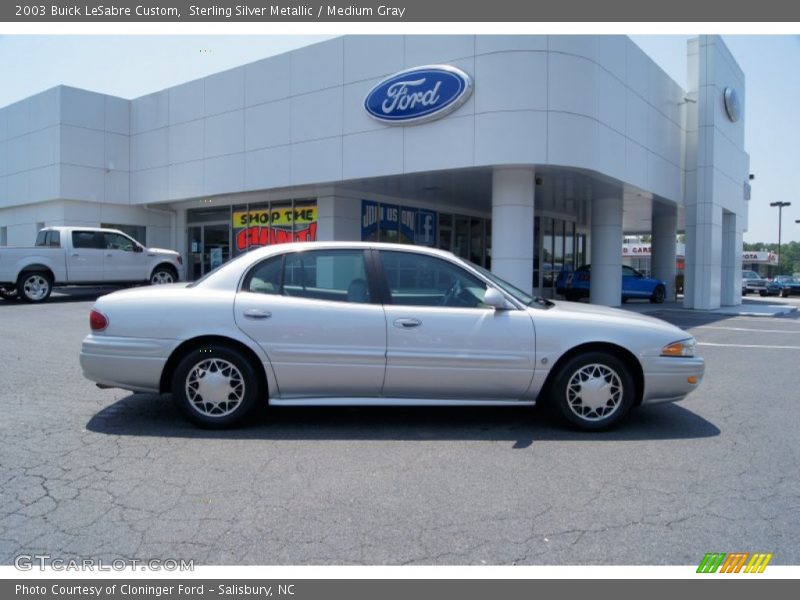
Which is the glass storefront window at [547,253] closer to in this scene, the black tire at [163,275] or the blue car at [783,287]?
the black tire at [163,275]

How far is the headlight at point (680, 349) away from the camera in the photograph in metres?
5.20

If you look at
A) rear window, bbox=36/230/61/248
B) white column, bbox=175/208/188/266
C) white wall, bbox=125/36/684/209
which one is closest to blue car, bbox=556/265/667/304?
white wall, bbox=125/36/684/209

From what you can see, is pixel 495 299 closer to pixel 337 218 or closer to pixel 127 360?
pixel 127 360

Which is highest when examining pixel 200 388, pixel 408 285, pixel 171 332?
pixel 408 285

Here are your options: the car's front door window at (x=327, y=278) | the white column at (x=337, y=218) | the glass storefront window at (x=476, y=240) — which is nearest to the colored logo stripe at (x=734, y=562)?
the car's front door window at (x=327, y=278)

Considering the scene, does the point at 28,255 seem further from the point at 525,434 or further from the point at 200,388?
the point at 525,434

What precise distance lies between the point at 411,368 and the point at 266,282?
143 cm

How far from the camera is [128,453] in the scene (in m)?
4.49

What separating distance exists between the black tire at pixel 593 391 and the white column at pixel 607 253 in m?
Result: 14.1

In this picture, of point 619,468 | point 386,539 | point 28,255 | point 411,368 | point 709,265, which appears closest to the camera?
point 386,539

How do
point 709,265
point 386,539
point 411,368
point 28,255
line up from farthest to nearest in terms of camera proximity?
point 709,265
point 28,255
point 411,368
point 386,539

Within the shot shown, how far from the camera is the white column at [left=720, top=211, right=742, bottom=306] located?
77.3ft

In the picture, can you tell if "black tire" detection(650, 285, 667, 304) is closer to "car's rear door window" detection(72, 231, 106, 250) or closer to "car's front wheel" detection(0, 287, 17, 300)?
"car's rear door window" detection(72, 231, 106, 250)

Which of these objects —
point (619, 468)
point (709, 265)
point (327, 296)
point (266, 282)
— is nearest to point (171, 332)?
point (266, 282)
